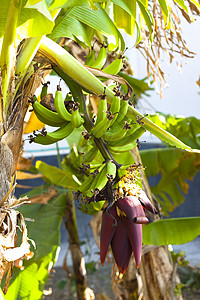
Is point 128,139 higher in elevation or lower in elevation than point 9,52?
lower

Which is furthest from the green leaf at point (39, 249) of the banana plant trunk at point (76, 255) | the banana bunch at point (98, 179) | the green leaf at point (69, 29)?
the green leaf at point (69, 29)

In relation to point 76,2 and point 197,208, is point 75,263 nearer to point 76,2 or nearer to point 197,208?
point 76,2

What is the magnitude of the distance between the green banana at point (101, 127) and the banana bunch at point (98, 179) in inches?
1.9

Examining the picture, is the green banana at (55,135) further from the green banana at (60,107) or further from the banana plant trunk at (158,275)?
the banana plant trunk at (158,275)

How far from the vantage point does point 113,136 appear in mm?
590

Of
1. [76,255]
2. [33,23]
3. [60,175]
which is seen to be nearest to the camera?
[33,23]

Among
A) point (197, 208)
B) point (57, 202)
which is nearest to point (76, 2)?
point (57, 202)

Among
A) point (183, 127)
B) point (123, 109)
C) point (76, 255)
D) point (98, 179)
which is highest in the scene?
point (123, 109)

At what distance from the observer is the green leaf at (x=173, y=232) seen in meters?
0.89

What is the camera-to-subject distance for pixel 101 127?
0.56 metres

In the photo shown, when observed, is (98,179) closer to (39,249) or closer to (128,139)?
(128,139)

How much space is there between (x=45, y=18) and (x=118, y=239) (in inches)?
13.3

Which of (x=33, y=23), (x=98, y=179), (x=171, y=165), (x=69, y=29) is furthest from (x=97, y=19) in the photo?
(x=171, y=165)

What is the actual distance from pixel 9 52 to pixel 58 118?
143 mm
